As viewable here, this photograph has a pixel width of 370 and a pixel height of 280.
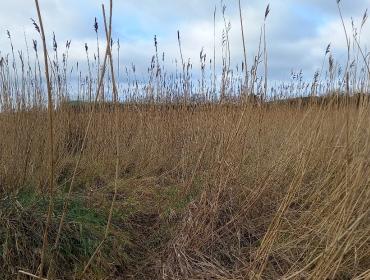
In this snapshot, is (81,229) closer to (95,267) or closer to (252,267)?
(95,267)

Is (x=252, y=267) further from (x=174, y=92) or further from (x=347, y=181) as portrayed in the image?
(x=174, y=92)

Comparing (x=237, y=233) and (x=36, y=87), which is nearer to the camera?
(x=237, y=233)

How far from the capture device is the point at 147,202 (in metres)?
2.63

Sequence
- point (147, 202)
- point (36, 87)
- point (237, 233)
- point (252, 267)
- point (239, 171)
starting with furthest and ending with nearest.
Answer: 1. point (36, 87)
2. point (147, 202)
3. point (239, 171)
4. point (237, 233)
5. point (252, 267)

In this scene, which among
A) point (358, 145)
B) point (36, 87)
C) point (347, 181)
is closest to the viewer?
point (347, 181)

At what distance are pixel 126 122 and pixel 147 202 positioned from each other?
4.89 ft

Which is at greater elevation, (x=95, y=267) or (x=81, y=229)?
(x=81, y=229)

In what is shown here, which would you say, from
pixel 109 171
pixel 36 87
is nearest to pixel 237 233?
pixel 109 171

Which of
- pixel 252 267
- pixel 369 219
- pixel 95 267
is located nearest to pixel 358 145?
pixel 369 219

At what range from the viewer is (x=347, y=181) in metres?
1.44

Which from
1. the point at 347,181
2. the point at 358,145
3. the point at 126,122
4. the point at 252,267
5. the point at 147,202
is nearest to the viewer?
the point at 347,181

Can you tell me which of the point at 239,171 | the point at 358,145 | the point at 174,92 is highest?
the point at 174,92

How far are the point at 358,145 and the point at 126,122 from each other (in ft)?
8.38

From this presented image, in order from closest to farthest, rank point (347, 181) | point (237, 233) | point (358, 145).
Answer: point (347, 181) < point (358, 145) < point (237, 233)
